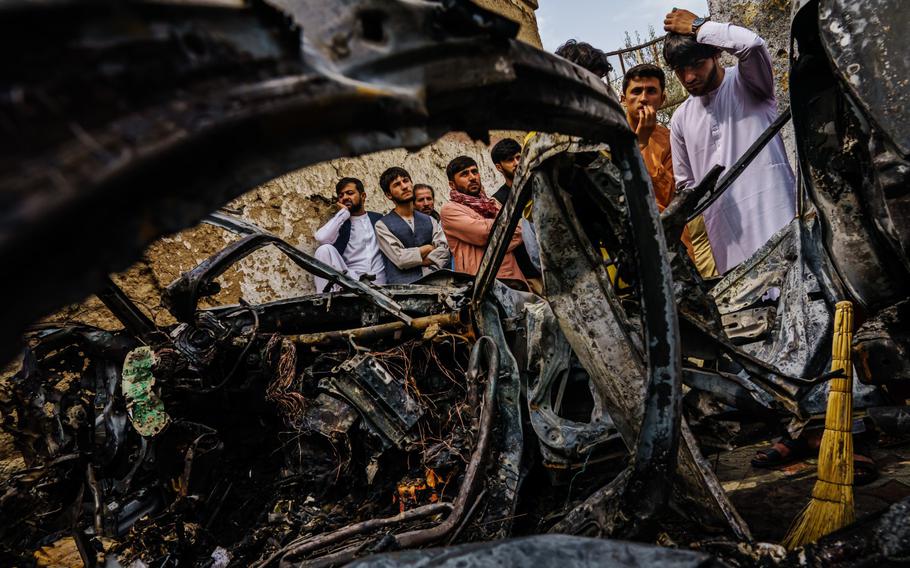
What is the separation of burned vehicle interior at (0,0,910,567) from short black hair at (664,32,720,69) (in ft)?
3.20

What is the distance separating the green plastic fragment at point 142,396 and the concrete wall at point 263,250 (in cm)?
134

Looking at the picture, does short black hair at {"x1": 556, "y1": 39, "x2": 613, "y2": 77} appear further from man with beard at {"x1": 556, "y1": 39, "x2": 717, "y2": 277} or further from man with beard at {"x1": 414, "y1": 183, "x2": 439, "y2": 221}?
man with beard at {"x1": 414, "y1": 183, "x2": 439, "y2": 221}

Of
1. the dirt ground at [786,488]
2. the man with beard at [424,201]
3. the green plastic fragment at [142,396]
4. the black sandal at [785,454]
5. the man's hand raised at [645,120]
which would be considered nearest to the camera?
the dirt ground at [786,488]

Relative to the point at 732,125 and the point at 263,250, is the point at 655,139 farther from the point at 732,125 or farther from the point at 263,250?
the point at 263,250

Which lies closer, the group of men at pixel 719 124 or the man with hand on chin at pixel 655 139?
the group of men at pixel 719 124

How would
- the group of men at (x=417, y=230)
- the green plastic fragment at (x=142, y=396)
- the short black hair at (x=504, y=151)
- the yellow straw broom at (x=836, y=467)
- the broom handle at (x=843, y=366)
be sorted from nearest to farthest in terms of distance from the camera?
1. the yellow straw broom at (x=836, y=467)
2. the broom handle at (x=843, y=366)
3. the green plastic fragment at (x=142, y=396)
4. the group of men at (x=417, y=230)
5. the short black hair at (x=504, y=151)

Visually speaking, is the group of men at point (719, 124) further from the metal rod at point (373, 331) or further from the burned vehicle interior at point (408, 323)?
the metal rod at point (373, 331)

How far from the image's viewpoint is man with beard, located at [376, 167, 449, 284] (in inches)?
197

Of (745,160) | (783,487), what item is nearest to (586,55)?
(745,160)

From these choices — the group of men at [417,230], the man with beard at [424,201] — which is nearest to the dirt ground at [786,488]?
the group of men at [417,230]

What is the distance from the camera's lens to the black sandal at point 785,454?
8.55 ft

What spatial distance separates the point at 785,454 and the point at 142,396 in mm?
3508

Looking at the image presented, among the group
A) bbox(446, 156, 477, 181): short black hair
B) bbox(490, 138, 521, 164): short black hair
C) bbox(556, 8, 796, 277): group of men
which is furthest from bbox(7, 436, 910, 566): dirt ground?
bbox(446, 156, 477, 181): short black hair

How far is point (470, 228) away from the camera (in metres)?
4.38
